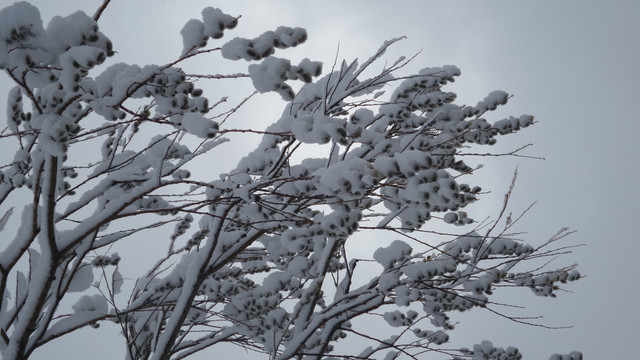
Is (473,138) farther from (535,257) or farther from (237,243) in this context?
(237,243)

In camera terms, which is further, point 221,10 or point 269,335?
point 269,335

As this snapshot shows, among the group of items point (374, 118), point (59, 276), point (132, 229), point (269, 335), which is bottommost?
point (269, 335)

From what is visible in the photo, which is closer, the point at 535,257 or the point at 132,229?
the point at 132,229

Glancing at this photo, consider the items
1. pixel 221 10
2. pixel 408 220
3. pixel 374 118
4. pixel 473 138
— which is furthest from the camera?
pixel 473 138

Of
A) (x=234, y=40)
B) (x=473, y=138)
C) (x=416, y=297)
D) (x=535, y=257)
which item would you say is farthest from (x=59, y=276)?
(x=535, y=257)

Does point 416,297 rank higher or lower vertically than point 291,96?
lower

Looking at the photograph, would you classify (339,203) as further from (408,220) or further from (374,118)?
(374,118)

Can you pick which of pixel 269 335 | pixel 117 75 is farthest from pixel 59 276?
pixel 117 75

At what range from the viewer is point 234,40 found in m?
1.77

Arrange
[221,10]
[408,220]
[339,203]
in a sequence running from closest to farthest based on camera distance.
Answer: [221,10], [339,203], [408,220]

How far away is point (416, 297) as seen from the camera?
136 inches

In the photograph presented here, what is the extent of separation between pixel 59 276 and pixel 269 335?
181cm

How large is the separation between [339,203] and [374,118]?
1.28m

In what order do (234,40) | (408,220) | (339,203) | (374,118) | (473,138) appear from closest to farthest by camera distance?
(234,40)
(339,203)
(408,220)
(374,118)
(473,138)
